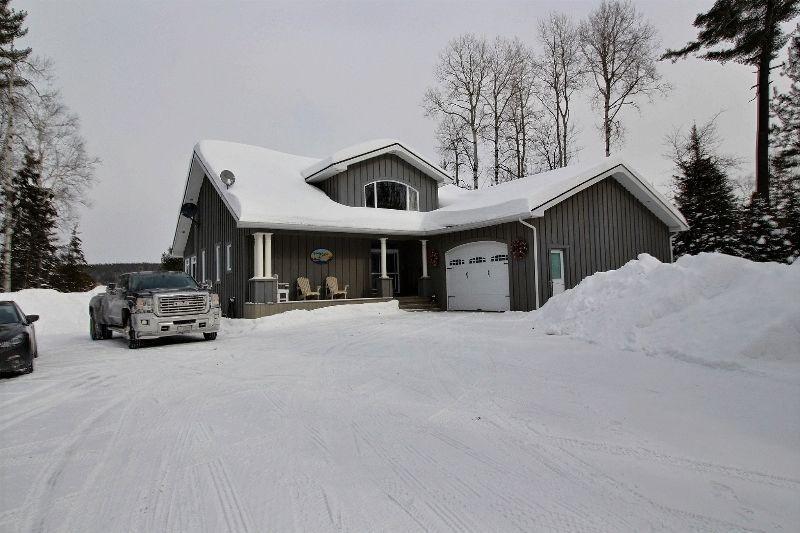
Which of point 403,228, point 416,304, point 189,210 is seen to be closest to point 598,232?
point 403,228

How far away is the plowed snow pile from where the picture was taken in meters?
5.97

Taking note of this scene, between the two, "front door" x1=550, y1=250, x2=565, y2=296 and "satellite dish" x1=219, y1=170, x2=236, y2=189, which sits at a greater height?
"satellite dish" x1=219, y1=170, x2=236, y2=189

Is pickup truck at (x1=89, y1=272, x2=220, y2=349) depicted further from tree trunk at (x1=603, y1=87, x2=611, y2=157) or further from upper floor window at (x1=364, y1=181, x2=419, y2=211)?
tree trunk at (x1=603, y1=87, x2=611, y2=157)

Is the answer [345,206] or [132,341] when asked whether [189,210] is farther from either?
[132,341]

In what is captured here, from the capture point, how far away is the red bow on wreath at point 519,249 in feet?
49.6

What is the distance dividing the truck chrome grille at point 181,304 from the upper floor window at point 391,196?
944 cm

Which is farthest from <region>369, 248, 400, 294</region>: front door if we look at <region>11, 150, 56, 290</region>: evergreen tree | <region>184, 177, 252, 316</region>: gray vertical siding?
<region>11, 150, 56, 290</region>: evergreen tree

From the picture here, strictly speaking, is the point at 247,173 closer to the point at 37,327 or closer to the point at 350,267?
the point at 350,267

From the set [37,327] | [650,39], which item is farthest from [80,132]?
[650,39]

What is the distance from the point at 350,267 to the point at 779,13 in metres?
19.8

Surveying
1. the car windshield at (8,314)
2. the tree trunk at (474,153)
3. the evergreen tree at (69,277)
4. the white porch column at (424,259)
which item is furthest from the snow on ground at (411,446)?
the evergreen tree at (69,277)

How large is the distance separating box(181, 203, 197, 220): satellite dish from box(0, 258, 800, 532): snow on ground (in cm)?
1471

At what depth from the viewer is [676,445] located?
372 cm

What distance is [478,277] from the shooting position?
16844 mm
